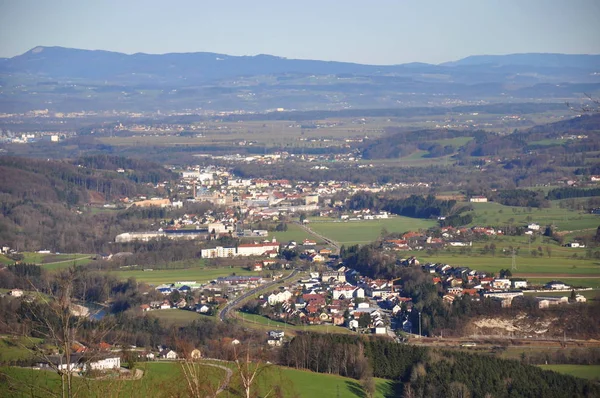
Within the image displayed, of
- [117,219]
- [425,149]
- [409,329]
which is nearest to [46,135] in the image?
[425,149]

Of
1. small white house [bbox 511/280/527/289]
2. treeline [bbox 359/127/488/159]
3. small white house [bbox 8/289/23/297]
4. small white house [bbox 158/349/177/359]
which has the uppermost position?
small white house [bbox 158/349/177/359]

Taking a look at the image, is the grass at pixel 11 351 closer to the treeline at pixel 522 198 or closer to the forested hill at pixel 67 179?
the forested hill at pixel 67 179

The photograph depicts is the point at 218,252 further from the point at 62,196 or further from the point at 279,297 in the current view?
the point at 62,196

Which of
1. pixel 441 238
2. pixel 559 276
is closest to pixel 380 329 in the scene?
pixel 559 276

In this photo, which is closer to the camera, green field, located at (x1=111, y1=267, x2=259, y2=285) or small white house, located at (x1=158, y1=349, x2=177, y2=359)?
small white house, located at (x1=158, y1=349, x2=177, y2=359)

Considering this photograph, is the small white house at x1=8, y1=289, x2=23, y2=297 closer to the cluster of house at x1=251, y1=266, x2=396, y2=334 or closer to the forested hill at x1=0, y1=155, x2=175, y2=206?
the cluster of house at x1=251, y1=266, x2=396, y2=334

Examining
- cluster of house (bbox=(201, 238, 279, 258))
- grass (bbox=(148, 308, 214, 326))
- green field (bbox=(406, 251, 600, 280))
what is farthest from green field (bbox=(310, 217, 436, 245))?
grass (bbox=(148, 308, 214, 326))
